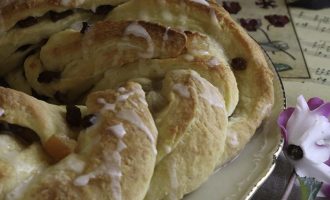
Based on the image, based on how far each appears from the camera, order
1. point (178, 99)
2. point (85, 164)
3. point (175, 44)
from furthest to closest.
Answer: point (175, 44) → point (178, 99) → point (85, 164)

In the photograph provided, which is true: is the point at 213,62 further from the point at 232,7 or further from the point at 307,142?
the point at 232,7

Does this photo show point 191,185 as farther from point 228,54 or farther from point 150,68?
point 228,54

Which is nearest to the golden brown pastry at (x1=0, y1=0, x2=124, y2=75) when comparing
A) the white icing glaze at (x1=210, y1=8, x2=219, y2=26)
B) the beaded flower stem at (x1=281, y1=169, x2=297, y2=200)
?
the white icing glaze at (x1=210, y1=8, x2=219, y2=26)

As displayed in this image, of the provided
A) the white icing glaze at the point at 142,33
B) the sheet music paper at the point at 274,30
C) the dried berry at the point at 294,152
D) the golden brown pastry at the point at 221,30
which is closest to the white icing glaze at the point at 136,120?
the white icing glaze at the point at 142,33

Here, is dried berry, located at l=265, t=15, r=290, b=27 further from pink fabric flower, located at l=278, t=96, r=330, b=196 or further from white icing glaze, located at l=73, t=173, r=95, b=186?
white icing glaze, located at l=73, t=173, r=95, b=186

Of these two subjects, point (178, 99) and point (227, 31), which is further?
point (227, 31)

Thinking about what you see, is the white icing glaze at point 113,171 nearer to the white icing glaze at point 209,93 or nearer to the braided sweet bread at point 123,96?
the braided sweet bread at point 123,96

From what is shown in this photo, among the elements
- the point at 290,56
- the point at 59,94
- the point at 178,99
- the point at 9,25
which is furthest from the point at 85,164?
the point at 290,56
